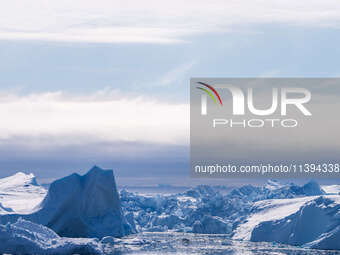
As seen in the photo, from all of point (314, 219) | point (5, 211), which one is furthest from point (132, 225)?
point (314, 219)

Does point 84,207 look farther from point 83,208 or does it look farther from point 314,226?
point 314,226

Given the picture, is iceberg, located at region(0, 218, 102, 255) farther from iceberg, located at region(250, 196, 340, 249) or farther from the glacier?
iceberg, located at region(250, 196, 340, 249)

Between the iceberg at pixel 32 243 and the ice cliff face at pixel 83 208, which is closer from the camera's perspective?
the iceberg at pixel 32 243

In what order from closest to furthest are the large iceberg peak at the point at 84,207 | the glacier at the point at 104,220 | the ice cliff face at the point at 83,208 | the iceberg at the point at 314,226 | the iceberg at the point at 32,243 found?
the iceberg at the point at 32,243
the glacier at the point at 104,220
the iceberg at the point at 314,226
the ice cliff face at the point at 83,208
the large iceberg peak at the point at 84,207

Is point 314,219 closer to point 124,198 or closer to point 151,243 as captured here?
point 151,243

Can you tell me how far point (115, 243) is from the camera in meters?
58.8

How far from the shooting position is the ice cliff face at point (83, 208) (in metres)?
63.1

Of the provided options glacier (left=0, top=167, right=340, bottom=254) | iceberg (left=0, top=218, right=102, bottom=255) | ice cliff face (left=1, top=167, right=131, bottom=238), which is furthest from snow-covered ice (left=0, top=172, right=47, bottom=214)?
iceberg (left=0, top=218, right=102, bottom=255)

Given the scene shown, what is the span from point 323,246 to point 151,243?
16.3 metres

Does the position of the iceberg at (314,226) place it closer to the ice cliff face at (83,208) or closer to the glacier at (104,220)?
the glacier at (104,220)

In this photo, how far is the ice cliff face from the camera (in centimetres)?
6306

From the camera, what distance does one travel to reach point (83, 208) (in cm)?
6612

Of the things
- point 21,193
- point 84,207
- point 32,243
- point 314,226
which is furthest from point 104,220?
point 32,243

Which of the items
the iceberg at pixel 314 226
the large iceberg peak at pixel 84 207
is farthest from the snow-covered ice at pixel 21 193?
the iceberg at pixel 314 226
